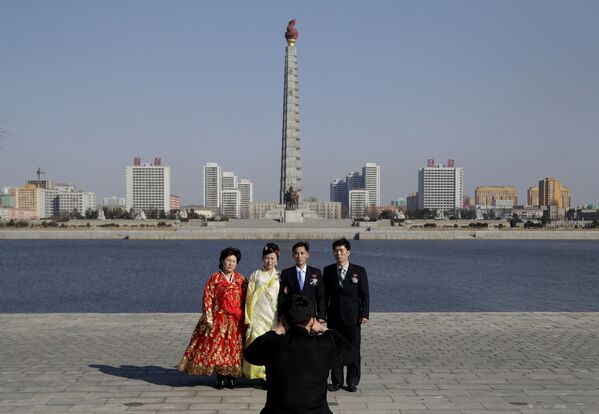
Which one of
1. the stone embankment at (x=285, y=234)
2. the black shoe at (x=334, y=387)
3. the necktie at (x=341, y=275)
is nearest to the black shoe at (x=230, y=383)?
the black shoe at (x=334, y=387)

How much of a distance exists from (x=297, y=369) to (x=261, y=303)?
3.39 m

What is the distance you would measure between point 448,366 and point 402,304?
11.6 meters

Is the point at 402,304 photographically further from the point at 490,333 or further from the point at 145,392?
the point at 145,392

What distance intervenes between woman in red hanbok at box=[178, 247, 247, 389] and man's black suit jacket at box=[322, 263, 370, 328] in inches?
36.2

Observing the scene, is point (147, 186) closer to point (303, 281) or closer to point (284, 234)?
point (284, 234)

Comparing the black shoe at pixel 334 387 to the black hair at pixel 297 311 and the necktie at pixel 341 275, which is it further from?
the black hair at pixel 297 311

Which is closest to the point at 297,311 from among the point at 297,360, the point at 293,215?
the point at 297,360

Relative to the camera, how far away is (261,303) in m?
6.86

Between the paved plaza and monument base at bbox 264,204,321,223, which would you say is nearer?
the paved plaza

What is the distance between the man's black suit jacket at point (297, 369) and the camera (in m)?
3.48

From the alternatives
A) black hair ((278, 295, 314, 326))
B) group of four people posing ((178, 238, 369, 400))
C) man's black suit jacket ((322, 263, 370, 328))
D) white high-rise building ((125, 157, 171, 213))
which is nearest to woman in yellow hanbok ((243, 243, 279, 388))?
group of four people posing ((178, 238, 369, 400))

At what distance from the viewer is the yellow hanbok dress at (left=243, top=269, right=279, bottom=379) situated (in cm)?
686

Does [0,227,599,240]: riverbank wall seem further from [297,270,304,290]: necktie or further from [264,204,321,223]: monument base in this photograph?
[297,270,304,290]: necktie

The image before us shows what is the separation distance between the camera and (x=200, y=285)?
25094mm
